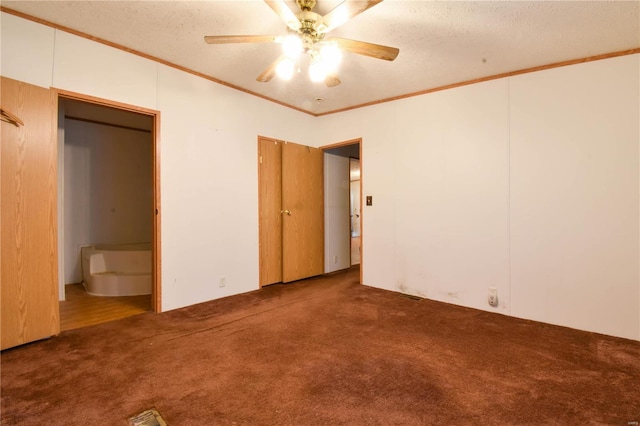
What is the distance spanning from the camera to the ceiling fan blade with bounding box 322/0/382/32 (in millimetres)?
1617

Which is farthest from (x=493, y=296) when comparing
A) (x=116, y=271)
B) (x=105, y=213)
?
(x=105, y=213)

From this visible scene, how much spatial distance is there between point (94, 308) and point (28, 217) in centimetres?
143

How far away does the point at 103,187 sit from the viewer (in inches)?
191

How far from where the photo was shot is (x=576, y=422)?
4.89 feet

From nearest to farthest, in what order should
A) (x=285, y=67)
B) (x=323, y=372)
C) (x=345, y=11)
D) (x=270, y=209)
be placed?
(x=345, y=11), (x=323, y=372), (x=285, y=67), (x=270, y=209)

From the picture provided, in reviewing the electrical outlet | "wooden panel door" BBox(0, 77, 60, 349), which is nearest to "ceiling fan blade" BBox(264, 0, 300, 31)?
"wooden panel door" BBox(0, 77, 60, 349)

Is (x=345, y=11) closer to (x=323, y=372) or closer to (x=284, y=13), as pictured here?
(x=284, y=13)

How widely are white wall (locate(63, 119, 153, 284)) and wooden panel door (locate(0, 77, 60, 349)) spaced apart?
2.26 meters

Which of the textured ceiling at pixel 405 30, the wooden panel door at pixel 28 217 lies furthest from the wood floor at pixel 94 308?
the textured ceiling at pixel 405 30

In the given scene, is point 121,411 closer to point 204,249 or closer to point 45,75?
point 204,249

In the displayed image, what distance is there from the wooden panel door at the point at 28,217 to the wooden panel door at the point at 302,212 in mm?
2423

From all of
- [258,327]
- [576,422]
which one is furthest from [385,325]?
[576,422]

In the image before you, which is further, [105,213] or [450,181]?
[105,213]

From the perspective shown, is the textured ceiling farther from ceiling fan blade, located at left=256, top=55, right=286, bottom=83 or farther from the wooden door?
the wooden door
